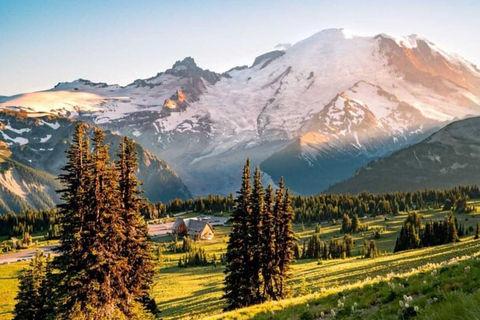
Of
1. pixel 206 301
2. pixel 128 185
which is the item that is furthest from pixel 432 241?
pixel 128 185

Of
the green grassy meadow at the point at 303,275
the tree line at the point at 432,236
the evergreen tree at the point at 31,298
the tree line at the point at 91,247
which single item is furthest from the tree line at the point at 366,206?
the tree line at the point at 91,247

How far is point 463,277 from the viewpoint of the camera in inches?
609

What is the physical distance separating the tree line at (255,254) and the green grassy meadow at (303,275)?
11.1ft

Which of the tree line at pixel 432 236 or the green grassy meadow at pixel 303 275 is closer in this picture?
the green grassy meadow at pixel 303 275

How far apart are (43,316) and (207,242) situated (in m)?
104

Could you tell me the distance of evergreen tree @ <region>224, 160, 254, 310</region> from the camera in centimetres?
4491

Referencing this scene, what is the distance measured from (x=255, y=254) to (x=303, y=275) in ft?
90.3

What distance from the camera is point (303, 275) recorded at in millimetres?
70562

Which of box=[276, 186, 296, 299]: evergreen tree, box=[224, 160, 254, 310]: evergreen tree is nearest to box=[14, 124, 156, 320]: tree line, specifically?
box=[224, 160, 254, 310]: evergreen tree

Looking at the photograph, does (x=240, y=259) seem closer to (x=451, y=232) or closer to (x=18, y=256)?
(x=451, y=232)

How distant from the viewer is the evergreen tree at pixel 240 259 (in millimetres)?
44906

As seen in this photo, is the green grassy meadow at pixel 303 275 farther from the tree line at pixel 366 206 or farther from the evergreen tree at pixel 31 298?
the evergreen tree at pixel 31 298

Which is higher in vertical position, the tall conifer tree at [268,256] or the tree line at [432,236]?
the tall conifer tree at [268,256]

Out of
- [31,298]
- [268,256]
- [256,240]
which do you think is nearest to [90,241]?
[256,240]
